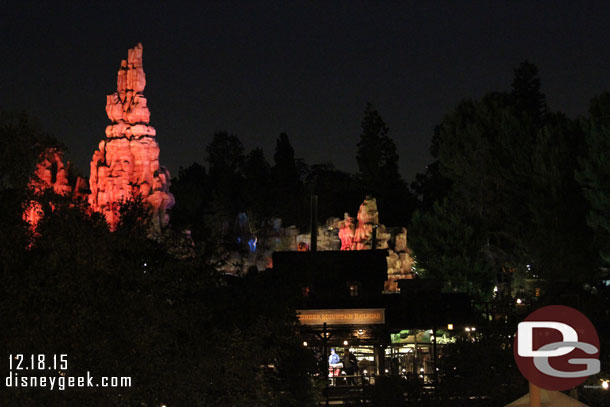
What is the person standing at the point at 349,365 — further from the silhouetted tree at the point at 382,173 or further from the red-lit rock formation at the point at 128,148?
the silhouetted tree at the point at 382,173

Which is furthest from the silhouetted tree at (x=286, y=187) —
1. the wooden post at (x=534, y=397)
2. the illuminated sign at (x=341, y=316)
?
the wooden post at (x=534, y=397)

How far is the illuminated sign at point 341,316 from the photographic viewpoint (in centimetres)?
2789

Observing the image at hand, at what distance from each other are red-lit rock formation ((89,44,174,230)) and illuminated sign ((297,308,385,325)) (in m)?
9.63

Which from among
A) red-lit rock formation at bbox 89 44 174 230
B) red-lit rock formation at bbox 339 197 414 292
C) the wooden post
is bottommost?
the wooden post

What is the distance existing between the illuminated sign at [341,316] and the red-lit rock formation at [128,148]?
31.6ft

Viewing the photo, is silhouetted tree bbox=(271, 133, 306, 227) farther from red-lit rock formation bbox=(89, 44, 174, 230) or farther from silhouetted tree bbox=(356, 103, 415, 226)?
red-lit rock formation bbox=(89, 44, 174, 230)

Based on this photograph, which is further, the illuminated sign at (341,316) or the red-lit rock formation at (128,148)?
the red-lit rock formation at (128,148)

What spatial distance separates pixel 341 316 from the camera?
27.9m

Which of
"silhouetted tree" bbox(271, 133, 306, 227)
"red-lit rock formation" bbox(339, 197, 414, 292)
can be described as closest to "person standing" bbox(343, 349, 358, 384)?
"red-lit rock formation" bbox(339, 197, 414, 292)

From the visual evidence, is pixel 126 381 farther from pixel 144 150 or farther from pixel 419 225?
pixel 419 225

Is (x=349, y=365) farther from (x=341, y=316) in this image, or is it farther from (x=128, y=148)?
(x=128, y=148)

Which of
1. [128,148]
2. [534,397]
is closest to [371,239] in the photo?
[128,148]

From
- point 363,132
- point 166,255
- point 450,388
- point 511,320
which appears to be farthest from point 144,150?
point 363,132

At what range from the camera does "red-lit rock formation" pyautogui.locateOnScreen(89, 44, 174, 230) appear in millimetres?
35062
